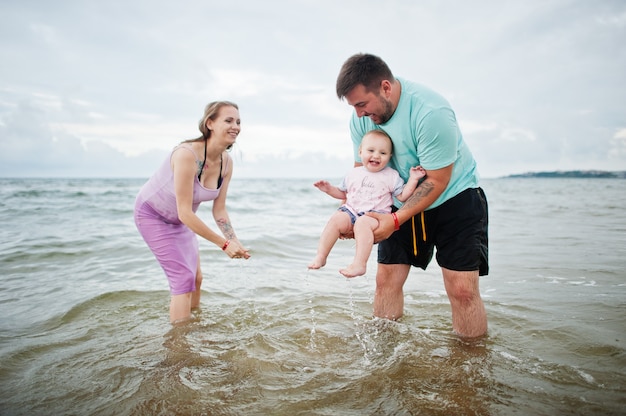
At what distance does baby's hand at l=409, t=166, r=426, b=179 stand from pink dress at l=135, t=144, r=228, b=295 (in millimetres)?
2156

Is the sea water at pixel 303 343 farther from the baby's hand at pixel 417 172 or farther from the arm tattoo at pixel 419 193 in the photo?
the baby's hand at pixel 417 172

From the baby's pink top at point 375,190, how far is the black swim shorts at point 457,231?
0.31 meters

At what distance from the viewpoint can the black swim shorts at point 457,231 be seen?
375cm

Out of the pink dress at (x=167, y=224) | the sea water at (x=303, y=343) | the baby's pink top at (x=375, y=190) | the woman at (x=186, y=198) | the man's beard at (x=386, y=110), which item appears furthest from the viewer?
the pink dress at (x=167, y=224)

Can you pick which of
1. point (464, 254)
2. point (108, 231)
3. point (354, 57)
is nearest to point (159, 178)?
point (354, 57)

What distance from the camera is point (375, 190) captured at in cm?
401

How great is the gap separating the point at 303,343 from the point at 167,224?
195 centimetres

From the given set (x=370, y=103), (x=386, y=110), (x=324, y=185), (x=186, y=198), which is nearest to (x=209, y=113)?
(x=186, y=198)

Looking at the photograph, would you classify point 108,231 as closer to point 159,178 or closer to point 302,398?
point 159,178

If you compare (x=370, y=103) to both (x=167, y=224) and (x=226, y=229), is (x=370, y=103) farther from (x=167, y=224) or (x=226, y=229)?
(x=167, y=224)

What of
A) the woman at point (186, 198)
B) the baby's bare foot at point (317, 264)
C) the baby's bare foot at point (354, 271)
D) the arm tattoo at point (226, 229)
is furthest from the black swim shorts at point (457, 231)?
the arm tattoo at point (226, 229)

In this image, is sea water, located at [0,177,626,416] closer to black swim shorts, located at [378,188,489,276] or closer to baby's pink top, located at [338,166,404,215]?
black swim shorts, located at [378,188,489,276]

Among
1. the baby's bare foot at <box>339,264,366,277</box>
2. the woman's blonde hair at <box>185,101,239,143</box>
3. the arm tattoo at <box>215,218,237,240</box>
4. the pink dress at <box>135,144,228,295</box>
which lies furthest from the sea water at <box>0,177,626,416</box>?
the woman's blonde hair at <box>185,101,239,143</box>

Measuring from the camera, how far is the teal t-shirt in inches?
136
